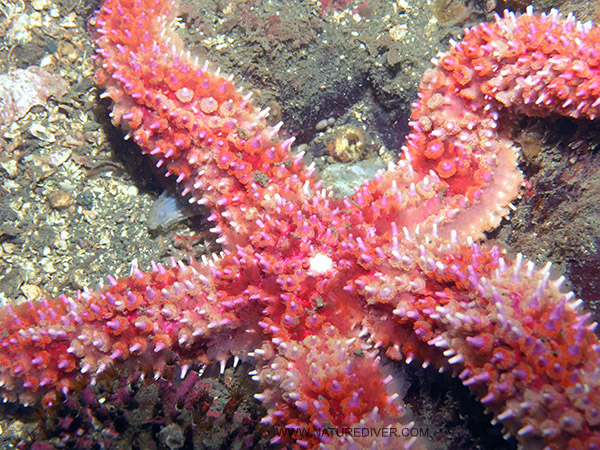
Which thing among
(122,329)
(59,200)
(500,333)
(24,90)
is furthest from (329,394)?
(24,90)

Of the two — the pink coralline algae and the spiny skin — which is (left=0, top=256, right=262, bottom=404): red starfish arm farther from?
the pink coralline algae

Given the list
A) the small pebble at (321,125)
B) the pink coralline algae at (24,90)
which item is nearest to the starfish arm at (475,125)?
the small pebble at (321,125)

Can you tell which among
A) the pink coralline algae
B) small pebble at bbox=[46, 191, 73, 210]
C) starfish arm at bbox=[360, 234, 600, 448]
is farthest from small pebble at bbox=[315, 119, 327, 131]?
the pink coralline algae

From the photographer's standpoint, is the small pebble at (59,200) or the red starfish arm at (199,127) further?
the small pebble at (59,200)

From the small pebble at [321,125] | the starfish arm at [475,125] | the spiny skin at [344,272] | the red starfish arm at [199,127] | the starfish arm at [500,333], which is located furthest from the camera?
the small pebble at [321,125]

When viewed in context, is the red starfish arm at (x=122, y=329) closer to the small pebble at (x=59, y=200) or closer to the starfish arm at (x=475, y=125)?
the starfish arm at (x=475, y=125)

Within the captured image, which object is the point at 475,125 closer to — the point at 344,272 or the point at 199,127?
the point at 344,272
